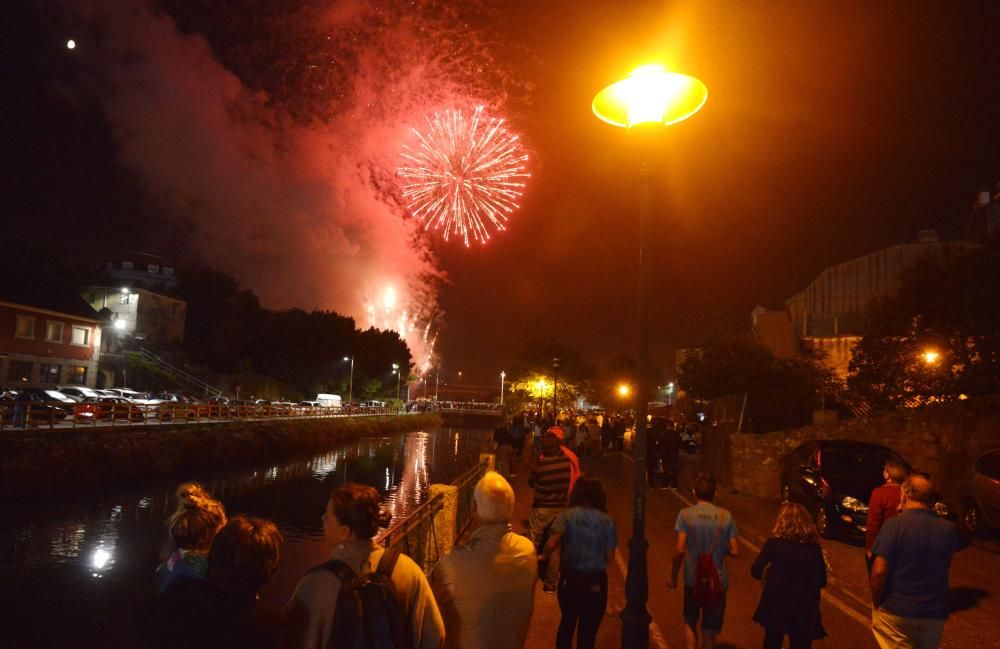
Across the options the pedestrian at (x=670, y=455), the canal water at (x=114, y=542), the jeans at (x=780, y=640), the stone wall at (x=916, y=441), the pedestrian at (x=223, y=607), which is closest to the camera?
the pedestrian at (x=223, y=607)

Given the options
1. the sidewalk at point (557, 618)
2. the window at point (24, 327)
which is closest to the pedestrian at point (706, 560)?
the sidewalk at point (557, 618)

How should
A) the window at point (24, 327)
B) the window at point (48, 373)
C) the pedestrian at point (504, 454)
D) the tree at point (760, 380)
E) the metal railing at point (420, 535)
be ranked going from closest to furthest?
1. the metal railing at point (420, 535)
2. the pedestrian at point (504, 454)
3. the tree at point (760, 380)
4. the window at point (24, 327)
5. the window at point (48, 373)

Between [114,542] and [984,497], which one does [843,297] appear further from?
[114,542]

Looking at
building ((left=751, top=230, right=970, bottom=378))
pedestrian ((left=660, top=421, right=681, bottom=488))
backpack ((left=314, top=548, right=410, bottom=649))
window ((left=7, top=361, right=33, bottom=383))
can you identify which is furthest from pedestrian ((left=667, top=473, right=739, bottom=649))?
window ((left=7, top=361, right=33, bottom=383))

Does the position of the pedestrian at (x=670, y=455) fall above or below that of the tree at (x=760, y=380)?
below

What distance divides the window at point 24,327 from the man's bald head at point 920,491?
5001 centimetres

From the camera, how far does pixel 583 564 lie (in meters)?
5.38

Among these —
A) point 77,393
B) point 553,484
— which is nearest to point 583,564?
point 553,484

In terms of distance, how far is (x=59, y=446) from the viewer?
25359 mm

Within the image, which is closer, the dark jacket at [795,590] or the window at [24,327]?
the dark jacket at [795,590]

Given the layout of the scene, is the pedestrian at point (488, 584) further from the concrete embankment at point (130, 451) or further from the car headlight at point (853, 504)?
the concrete embankment at point (130, 451)

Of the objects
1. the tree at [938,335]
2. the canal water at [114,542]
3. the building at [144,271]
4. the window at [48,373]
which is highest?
the building at [144,271]

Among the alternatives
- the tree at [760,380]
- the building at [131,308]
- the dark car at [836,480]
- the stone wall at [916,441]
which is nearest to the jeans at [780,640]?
the dark car at [836,480]

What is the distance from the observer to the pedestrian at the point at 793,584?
5062mm
